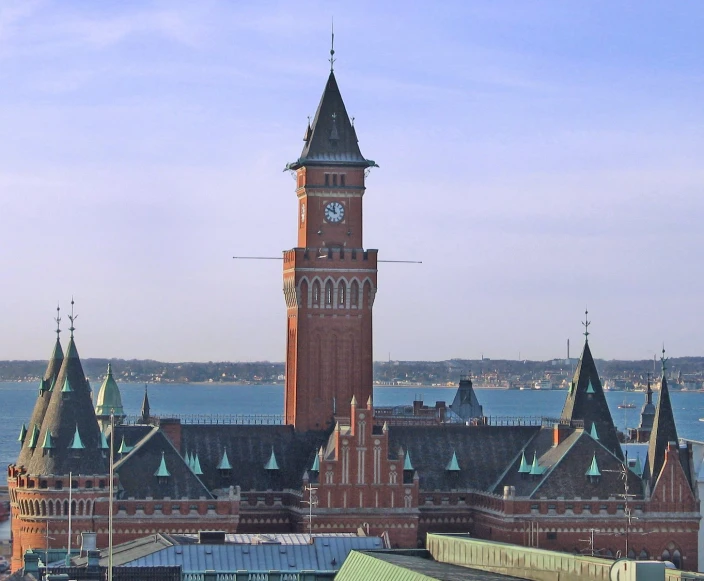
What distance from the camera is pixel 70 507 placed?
11644 centimetres

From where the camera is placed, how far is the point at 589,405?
13125 cm

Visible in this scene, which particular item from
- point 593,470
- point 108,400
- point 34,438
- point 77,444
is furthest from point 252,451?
point 108,400

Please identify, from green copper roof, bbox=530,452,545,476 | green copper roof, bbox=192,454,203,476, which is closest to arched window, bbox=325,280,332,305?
green copper roof, bbox=192,454,203,476

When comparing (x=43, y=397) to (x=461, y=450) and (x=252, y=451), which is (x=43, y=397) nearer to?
(x=252, y=451)

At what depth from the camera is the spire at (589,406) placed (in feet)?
428

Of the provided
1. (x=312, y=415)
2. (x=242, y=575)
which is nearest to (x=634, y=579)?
(x=242, y=575)

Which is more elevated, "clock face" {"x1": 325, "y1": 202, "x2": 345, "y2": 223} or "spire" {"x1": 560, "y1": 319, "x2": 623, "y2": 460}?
"clock face" {"x1": 325, "y1": 202, "x2": 345, "y2": 223}

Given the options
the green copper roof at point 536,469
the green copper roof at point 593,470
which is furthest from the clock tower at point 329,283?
the green copper roof at point 593,470

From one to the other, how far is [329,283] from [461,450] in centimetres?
1334

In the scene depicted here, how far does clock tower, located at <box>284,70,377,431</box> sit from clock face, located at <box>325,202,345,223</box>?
0.06 metres

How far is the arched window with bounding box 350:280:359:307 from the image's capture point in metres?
132

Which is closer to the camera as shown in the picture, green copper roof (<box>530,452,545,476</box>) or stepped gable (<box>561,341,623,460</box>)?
green copper roof (<box>530,452,545,476</box>)

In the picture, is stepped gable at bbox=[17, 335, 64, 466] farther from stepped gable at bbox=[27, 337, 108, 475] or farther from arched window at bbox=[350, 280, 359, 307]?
arched window at bbox=[350, 280, 359, 307]

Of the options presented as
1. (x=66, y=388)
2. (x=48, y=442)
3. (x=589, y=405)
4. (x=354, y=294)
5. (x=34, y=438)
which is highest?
(x=354, y=294)
